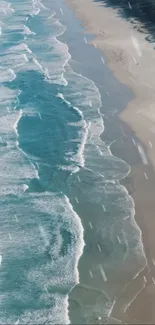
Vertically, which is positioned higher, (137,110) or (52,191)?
(137,110)

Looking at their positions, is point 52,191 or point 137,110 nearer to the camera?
point 52,191

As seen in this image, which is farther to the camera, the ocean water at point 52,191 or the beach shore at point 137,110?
the ocean water at point 52,191

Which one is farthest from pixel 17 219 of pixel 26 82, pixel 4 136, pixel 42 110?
pixel 26 82

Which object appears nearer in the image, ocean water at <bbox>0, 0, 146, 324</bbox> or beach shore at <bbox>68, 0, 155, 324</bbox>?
beach shore at <bbox>68, 0, 155, 324</bbox>
